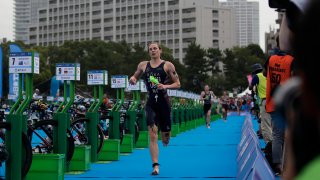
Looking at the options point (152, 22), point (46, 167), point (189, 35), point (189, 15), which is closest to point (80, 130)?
point (46, 167)

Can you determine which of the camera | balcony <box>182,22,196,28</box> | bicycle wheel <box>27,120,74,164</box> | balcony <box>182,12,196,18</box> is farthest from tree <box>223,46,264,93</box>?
the camera

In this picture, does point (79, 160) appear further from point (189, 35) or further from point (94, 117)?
point (189, 35)

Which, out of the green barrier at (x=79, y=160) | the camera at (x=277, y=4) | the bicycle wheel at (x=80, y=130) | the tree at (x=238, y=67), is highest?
the tree at (x=238, y=67)

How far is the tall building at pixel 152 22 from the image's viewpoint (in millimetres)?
153500

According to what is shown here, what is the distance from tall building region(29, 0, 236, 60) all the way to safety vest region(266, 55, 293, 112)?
145549mm

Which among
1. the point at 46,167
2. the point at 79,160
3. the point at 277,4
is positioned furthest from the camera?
the point at 79,160

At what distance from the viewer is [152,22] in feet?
518

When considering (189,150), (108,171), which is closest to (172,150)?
(189,150)

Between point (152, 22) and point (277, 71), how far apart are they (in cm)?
15319

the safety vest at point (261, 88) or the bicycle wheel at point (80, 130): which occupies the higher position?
the safety vest at point (261, 88)

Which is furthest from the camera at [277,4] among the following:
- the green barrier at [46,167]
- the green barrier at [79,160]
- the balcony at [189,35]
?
the balcony at [189,35]

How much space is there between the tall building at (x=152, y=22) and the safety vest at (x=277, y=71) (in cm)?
14555

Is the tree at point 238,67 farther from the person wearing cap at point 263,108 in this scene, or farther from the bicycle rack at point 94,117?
the bicycle rack at point 94,117

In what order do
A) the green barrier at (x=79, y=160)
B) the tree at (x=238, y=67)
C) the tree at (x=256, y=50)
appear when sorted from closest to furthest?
the green barrier at (x=79, y=160), the tree at (x=238, y=67), the tree at (x=256, y=50)
